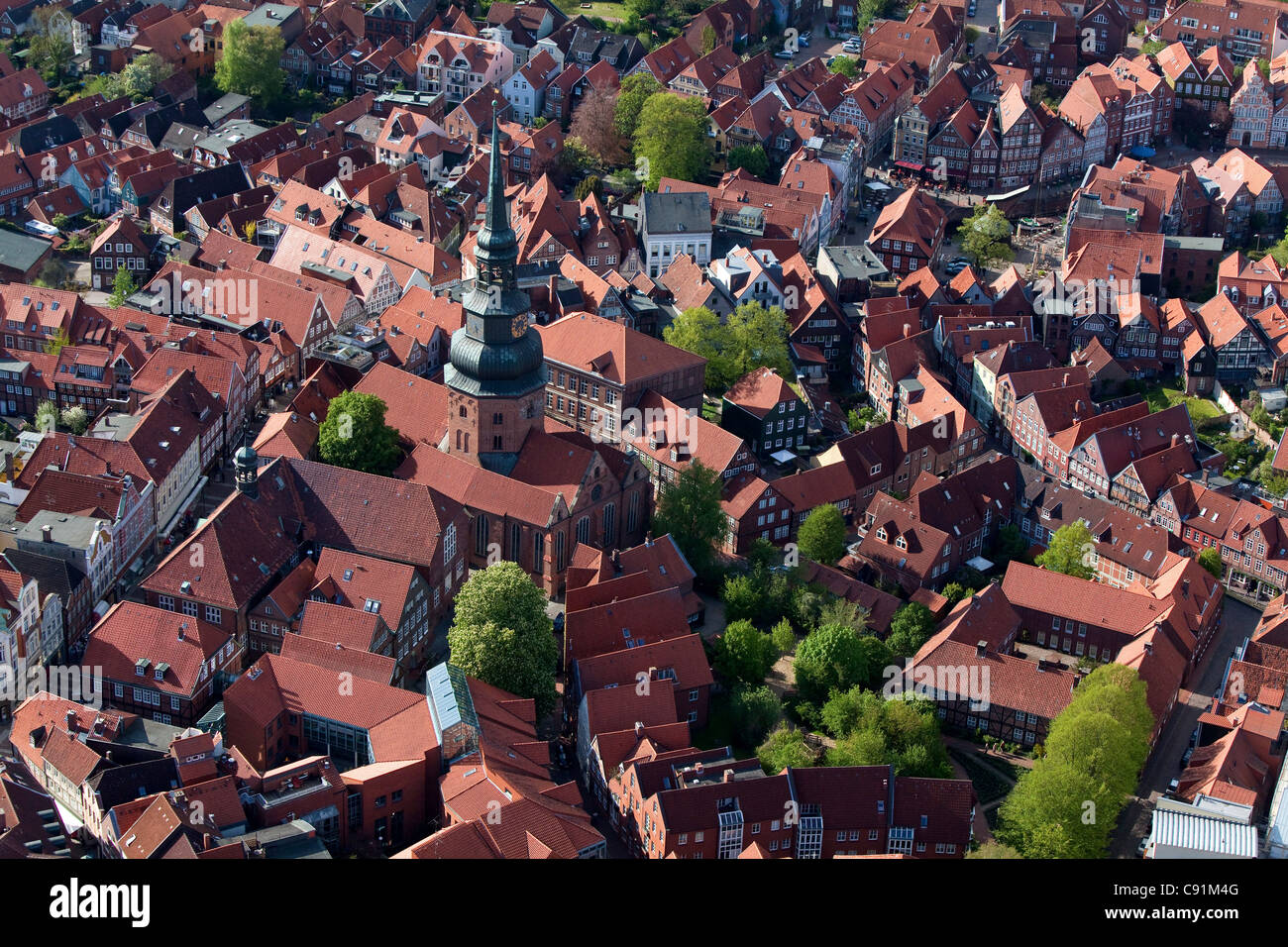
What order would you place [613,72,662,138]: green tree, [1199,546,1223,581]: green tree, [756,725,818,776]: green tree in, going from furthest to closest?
[613,72,662,138]: green tree, [1199,546,1223,581]: green tree, [756,725,818,776]: green tree

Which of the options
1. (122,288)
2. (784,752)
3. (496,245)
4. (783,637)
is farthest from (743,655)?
(122,288)

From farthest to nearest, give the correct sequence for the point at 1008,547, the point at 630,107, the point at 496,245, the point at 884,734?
the point at 630,107 → the point at 1008,547 → the point at 496,245 → the point at 884,734

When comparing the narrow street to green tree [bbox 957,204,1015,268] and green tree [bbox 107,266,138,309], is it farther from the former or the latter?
green tree [bbox 107,266,138,309]

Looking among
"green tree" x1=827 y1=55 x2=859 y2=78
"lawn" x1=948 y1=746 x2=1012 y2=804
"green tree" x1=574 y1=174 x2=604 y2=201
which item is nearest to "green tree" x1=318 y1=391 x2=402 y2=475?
"lawn" x1=948 y1=746 x2=1012 y2=804

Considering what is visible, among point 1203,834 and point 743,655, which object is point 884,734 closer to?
point 743,655

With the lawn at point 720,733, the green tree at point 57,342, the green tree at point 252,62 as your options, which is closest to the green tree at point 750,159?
the green tree at point 252,62
